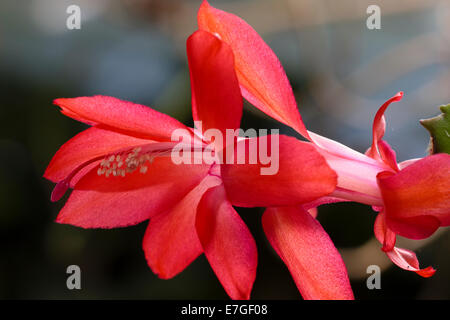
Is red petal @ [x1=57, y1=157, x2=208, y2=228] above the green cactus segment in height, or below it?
below

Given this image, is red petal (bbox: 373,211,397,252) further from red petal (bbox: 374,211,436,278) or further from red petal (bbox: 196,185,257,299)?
red petal (bbox: 196,185,257,299)

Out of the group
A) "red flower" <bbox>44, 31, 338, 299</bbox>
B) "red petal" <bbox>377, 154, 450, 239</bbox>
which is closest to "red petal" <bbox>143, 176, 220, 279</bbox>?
"red flower" <bbox>44, 31, 338, 299</bbox>

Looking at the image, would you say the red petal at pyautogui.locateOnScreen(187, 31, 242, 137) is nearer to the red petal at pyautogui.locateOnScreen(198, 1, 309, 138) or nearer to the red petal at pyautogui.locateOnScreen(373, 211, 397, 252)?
the red petal at pyautogui.locateOnScreen(198, 1, 309, 138)

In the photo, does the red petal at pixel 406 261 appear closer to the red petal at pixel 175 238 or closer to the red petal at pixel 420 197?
the red petal at pixel 420 197

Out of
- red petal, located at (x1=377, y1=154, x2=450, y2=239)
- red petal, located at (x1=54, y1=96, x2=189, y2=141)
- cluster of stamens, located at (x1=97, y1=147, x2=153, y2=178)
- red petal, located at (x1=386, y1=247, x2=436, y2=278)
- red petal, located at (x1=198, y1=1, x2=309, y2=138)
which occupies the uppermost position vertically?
red petal, located at (x1=198, y1=1, x2=309, y2=138)

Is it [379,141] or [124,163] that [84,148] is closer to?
[124,163]

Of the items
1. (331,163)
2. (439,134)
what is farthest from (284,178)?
(439,134)

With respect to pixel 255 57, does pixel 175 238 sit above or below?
below
